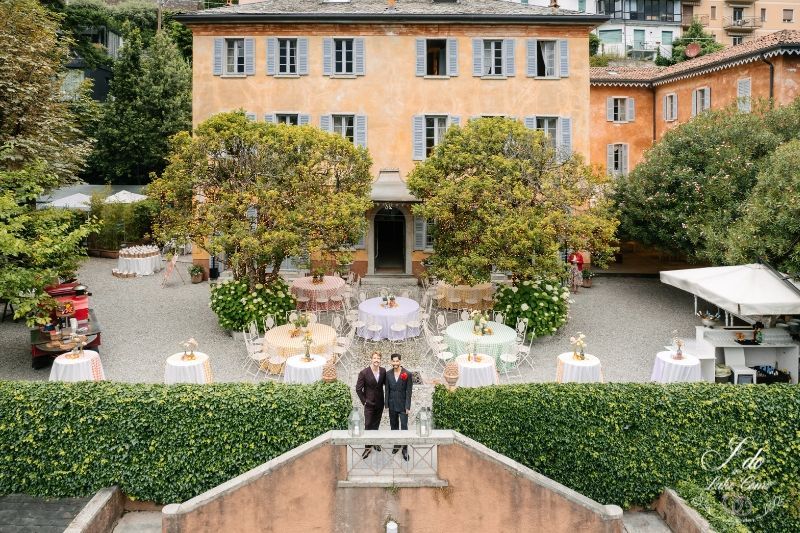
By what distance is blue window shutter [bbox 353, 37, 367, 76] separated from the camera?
2420cm

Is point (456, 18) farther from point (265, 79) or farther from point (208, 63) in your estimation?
point (208, 63)

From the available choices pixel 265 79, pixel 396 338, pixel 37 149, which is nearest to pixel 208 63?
pixel 265 79

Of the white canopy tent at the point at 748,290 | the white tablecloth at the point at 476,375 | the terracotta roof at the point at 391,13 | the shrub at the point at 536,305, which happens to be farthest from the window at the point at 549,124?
the white tablecloth at the point at 476,375

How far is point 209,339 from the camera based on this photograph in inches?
671

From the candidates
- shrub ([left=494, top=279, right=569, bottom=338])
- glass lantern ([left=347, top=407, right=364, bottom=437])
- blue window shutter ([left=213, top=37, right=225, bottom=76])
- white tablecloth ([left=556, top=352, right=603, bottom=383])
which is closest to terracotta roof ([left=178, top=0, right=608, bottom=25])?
blue window shutter ([left=213, top=37, right=225, bottom=76])

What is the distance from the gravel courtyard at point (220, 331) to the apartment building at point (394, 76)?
6.87m

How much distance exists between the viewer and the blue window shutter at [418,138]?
80.0ft

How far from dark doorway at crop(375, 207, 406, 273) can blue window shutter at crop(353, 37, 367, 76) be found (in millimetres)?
5587

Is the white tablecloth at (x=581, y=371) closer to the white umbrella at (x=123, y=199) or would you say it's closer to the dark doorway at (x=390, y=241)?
the dark doorway at (x=390, y=241)

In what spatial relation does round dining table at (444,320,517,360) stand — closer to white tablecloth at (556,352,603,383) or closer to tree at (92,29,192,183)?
white tablecloth at (556,352,603,383)

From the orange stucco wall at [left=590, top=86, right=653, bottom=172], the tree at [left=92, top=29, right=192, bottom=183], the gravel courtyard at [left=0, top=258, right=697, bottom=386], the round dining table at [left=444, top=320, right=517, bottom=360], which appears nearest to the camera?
the round dining table at [left=444, top=320, right=517, bottom=360]

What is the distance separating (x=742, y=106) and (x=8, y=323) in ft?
88.6

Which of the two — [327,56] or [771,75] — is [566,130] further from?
[327,56]

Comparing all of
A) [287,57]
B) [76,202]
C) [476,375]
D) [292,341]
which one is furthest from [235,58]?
[476,375]
